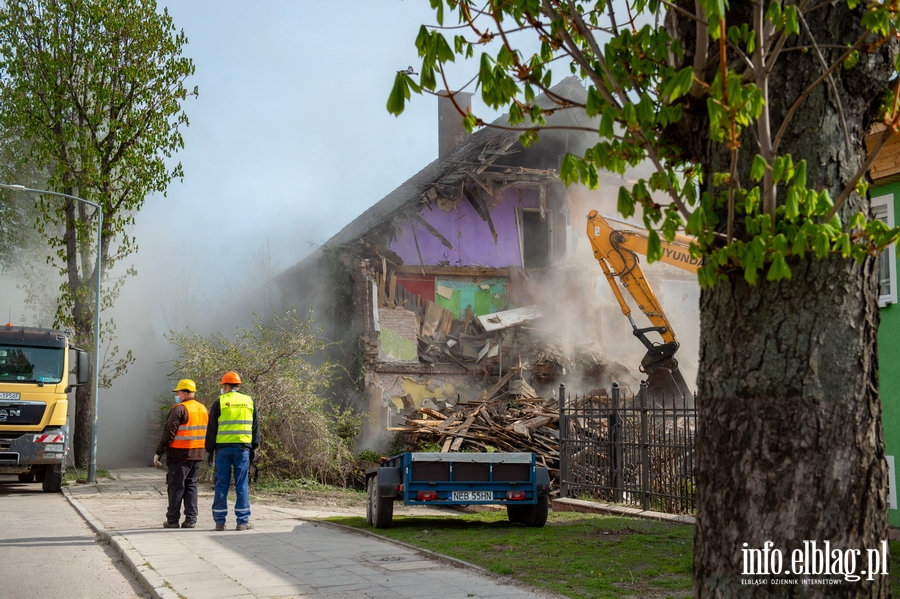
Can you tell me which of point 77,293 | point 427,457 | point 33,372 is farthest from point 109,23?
point 427,457

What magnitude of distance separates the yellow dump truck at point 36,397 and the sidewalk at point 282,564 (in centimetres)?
568

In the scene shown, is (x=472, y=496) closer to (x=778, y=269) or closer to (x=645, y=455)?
(x=645, y=455)

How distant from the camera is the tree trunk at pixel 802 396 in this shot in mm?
3814

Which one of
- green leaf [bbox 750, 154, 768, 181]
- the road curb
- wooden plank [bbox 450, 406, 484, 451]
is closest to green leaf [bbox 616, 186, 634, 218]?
green leaf [bbox 750, 154, 768, 181]

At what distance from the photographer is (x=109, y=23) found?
2220 centimetres

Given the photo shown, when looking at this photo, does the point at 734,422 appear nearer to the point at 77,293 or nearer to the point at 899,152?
the point at 899,152

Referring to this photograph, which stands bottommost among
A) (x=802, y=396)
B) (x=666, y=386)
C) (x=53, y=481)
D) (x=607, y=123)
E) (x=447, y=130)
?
(x=53, y=481)

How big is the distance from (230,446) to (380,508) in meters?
1.92

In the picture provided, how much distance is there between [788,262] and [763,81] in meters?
0.78

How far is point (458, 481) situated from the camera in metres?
11.0

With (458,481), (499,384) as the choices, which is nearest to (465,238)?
(499,384)

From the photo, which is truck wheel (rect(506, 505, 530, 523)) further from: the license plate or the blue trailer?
the license plate

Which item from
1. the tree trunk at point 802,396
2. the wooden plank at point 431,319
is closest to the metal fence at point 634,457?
the tree trunk at point 802,396

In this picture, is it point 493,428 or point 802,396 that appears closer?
point 802,396
